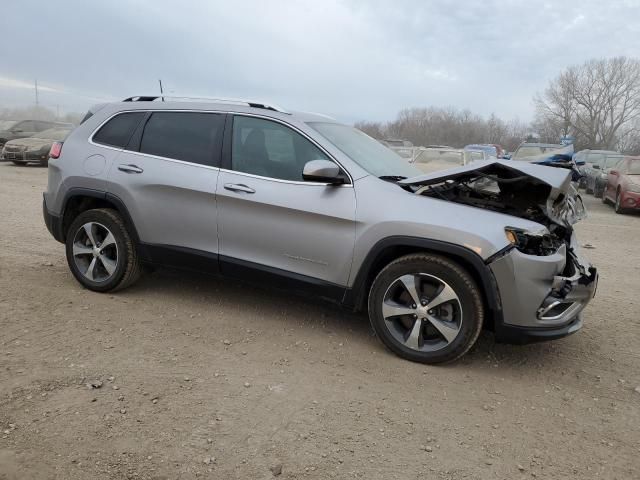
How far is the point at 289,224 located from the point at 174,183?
3.61 feet

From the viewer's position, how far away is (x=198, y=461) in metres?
2.56

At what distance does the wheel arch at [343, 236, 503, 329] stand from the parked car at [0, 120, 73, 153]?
66.5 feet

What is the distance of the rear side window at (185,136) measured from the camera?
4.29m

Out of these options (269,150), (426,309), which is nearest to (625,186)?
(426,309)

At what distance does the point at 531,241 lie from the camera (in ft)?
11.5

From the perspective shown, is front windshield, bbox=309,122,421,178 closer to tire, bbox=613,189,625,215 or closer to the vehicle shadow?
the vehicle shadow

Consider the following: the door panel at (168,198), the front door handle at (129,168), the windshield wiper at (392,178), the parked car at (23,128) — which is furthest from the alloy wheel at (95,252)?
the parked car at (23,128)

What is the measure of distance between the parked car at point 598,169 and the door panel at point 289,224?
46.5 ft

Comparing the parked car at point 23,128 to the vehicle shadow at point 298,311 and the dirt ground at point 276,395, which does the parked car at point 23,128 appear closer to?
the vehicle shadow at point 298,311

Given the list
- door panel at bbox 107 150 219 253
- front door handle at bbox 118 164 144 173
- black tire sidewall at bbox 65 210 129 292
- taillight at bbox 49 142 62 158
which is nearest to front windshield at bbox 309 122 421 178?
door panel at bbox 107 150 219 253

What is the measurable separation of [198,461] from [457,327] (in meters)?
1.88

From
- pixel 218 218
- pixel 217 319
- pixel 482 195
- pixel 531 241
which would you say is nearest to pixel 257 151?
pixel 218 218

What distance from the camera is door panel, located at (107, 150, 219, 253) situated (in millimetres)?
4211

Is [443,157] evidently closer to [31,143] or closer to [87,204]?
[87,204]
